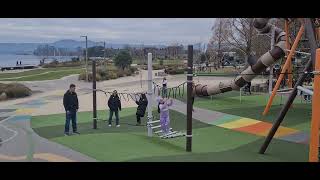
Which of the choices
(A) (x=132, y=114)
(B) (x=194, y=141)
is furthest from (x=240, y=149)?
(A) (x=132, y=114)

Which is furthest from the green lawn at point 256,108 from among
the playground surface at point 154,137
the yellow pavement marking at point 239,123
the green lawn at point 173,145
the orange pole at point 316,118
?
the orange pole at point 316,118

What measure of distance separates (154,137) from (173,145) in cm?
134

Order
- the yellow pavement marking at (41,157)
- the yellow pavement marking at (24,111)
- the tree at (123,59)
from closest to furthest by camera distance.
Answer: the yellow pavement marking at (41,157)
the yellow pavement marking at (24,111)
the tree at (123,59)

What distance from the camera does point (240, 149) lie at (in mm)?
11219

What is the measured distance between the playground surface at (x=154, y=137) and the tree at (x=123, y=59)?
91.4 feet

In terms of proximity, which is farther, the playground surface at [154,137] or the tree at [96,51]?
the tree at [96,51]

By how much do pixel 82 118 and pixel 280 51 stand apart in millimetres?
9044

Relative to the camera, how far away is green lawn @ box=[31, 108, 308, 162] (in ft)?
32.3

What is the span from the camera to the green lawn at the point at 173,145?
9.86 m

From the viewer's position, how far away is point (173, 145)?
A: 38.2 ft

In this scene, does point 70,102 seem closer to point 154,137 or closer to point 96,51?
point 154,137

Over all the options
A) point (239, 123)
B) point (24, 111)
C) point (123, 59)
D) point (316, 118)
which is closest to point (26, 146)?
point (239, 123)

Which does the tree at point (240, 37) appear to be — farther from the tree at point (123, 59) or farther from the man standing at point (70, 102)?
the man standing at point (70, 102)

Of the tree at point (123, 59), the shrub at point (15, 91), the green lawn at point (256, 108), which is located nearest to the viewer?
the green lawn at point (256, 108)
